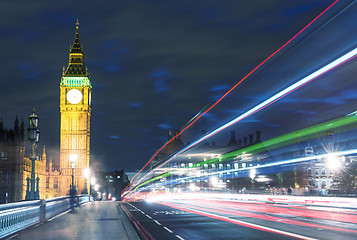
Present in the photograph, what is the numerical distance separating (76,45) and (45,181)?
48191mm

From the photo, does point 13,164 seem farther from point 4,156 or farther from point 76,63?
point 76,63

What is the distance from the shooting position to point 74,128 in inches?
5531

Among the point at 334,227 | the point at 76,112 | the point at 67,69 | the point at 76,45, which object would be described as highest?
the point at 76,45

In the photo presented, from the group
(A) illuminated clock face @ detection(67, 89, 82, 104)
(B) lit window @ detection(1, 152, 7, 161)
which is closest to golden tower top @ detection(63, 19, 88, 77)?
(A) illuminated clock face @ detection(67, 89, 82, 104)

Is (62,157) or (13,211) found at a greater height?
(62,157)

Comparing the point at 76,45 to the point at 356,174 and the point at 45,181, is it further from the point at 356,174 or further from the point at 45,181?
the point at 356,174

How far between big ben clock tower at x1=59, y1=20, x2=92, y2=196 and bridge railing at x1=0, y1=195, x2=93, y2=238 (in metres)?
114

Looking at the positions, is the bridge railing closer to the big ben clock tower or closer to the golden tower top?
the big ben clock tower

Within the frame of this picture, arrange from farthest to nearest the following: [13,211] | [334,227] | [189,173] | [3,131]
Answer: [3,131], [189,173], [334,227], [13,211]

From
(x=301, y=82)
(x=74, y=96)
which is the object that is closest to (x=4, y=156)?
(x=74, y=96)

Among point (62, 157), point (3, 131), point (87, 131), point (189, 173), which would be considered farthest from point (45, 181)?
point (189, 173)

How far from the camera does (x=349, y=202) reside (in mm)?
30375

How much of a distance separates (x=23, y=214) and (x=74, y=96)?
128242 millimetres

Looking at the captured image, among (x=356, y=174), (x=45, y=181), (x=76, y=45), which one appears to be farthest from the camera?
(x=76, y=45)
